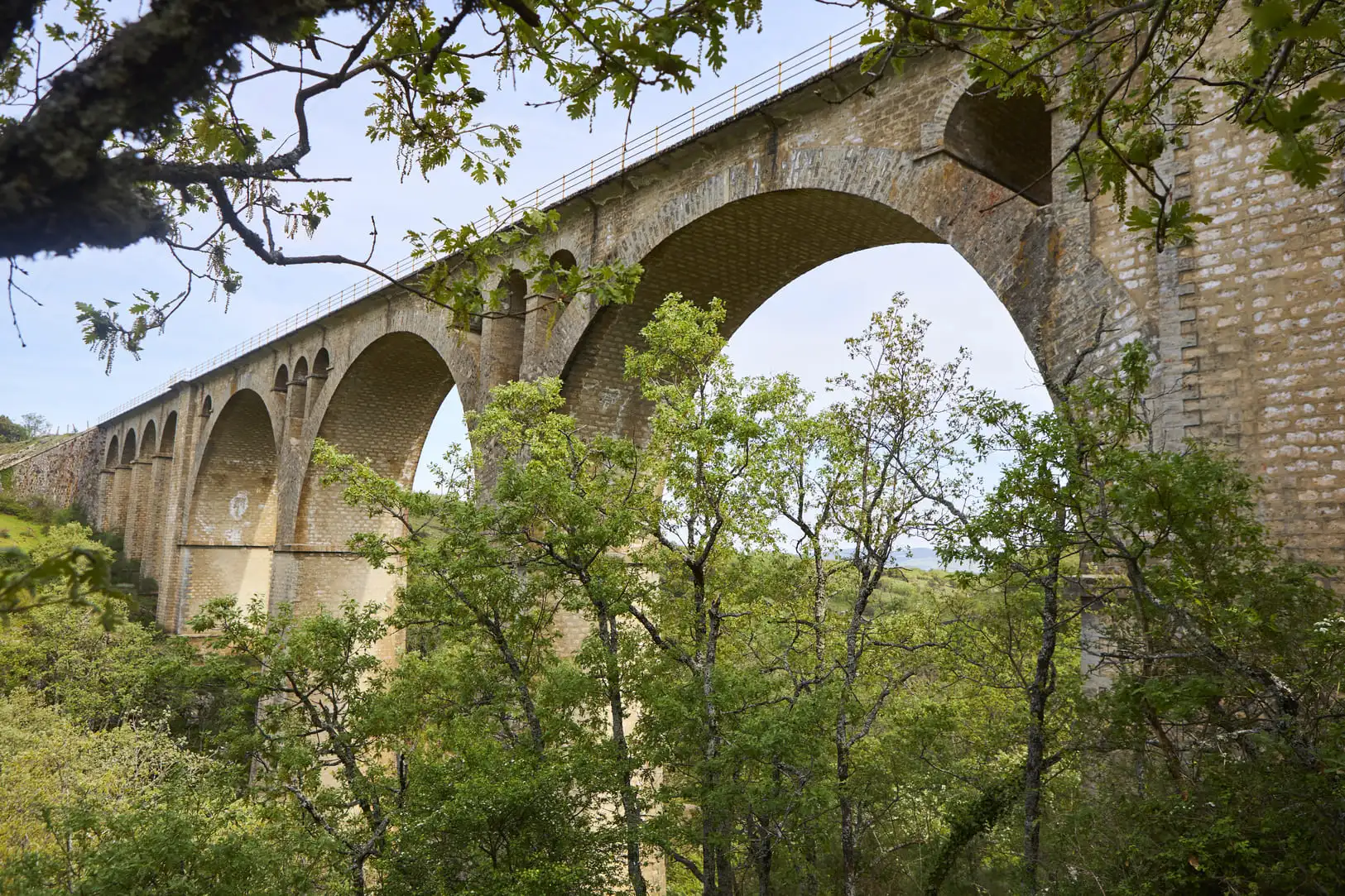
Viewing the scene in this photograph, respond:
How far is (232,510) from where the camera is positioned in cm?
2742

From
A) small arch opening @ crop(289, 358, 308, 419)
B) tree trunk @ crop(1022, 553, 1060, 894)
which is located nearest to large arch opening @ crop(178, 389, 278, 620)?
small arch opening @ crop(289, 358, 308, 419)

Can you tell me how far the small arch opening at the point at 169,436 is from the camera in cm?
3011

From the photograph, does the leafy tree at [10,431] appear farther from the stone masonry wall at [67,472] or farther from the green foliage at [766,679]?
the green foliage at [766,679]

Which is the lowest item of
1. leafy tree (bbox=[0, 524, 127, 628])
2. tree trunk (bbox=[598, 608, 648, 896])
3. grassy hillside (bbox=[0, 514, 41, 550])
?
tree trunk (bbox=[598, 608, 648, 896])

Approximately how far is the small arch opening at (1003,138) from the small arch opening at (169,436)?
28719mm

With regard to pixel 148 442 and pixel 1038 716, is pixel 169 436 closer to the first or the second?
pixel 148 442

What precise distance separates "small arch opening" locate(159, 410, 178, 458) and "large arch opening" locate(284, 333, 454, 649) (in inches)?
524

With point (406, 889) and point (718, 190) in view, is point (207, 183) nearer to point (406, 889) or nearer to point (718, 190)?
point (406, 889)

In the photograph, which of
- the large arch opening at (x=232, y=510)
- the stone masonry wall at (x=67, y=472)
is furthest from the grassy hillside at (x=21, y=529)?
the large arch opening at (x=232, y=510)

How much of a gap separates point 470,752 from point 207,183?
18.5ft

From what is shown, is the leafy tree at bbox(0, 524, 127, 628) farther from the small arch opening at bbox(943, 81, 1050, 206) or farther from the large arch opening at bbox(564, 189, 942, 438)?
the large arch opening at bbox(564, 189, 942, 438)

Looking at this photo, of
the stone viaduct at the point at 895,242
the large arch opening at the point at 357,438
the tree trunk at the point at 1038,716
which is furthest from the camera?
the large arch opening at the point at 357,438

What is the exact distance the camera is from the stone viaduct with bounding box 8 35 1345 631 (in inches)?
226

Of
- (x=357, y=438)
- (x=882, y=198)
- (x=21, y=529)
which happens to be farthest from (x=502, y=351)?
(x=21, y=529)
